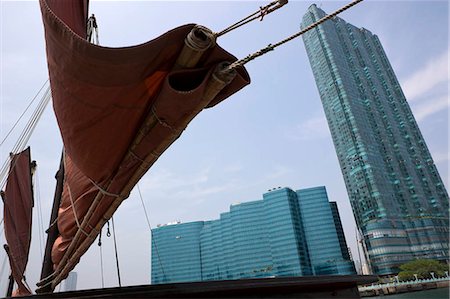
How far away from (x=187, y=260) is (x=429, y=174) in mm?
83276

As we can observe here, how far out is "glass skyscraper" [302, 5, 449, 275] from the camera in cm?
6338

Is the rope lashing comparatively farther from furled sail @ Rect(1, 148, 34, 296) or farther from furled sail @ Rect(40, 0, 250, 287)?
furled sail @ Rect(1, 148, 34, 296)

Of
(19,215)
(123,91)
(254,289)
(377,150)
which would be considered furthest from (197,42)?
(377,150)

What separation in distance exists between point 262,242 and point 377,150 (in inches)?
1732

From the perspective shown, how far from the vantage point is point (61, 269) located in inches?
223

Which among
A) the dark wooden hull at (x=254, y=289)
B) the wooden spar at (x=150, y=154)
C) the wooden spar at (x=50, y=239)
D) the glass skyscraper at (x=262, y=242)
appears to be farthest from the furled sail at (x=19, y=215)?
the glass skyscraper at (x=262, y=242)

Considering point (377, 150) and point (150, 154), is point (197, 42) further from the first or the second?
point (377, 150)

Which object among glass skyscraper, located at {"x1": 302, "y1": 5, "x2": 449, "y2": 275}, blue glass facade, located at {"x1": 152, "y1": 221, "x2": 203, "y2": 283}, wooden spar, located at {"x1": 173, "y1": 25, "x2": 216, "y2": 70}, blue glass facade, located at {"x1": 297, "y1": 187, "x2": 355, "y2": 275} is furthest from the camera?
blue glass facade, located at {"x1": 152, "y1": 221, "x2": 203, "y2": 283}

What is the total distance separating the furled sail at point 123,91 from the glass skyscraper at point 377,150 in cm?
7237

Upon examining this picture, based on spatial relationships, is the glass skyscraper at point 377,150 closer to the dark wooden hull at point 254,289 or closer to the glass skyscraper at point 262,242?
the glass skyscraper at point 262,242

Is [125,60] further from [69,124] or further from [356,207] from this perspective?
[356,207]

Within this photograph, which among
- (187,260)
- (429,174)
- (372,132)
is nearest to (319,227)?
(372,132)

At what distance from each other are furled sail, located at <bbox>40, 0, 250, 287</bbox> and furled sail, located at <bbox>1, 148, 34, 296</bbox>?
9.04m

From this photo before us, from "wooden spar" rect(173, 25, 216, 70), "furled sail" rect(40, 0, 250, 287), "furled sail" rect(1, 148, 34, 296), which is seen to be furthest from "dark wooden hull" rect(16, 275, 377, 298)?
"furled sail" rect(1, 148, 34, 296)
